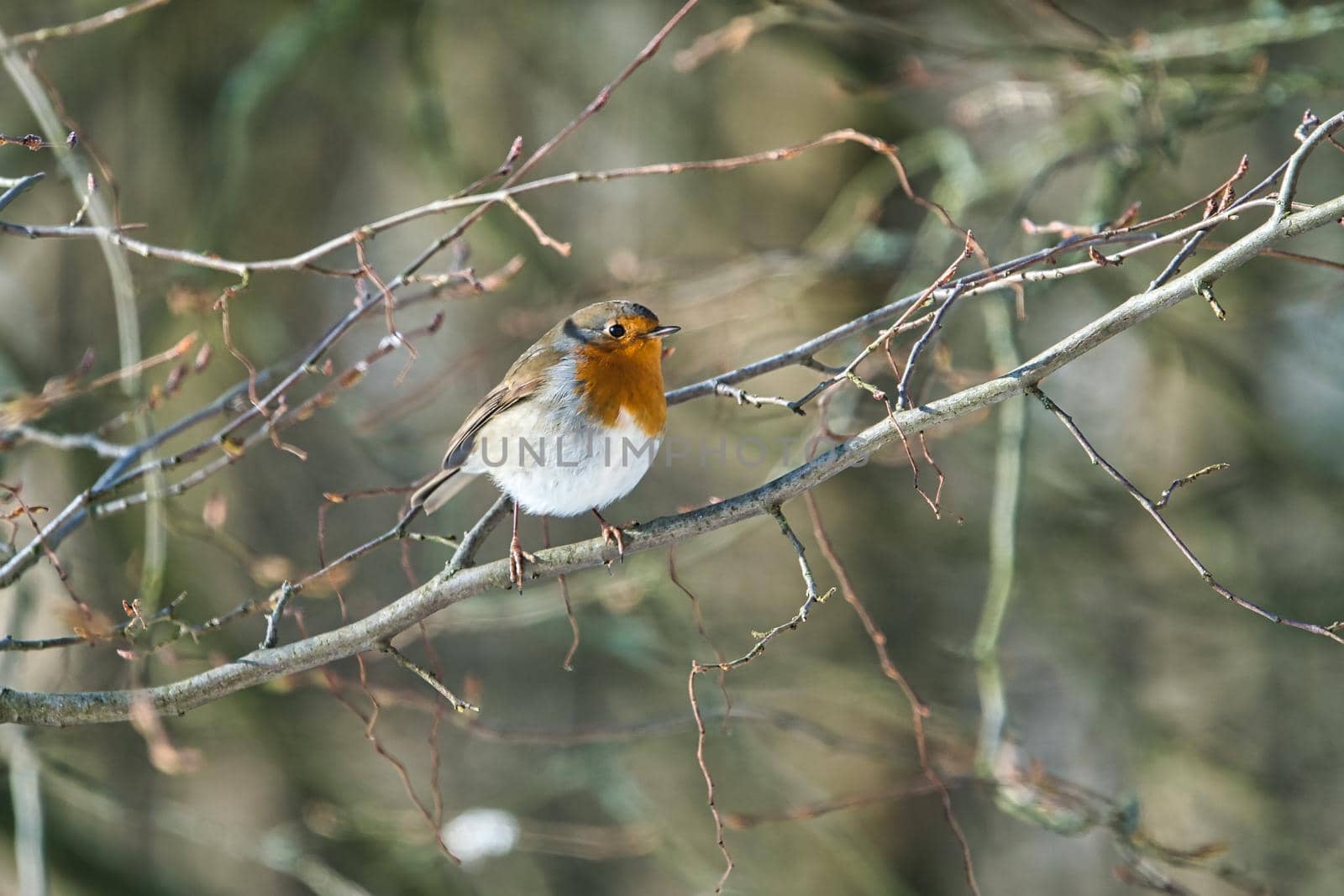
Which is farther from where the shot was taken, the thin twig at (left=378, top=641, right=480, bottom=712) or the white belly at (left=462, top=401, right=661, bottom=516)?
the white belly at (left=462, top=401, right=661, bottom=516)

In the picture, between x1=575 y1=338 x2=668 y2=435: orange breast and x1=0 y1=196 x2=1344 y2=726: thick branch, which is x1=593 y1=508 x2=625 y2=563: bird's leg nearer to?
x1=0 y1=196 x2=1344 y2=726: thick branch

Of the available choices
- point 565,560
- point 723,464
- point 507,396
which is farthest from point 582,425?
point 723,464

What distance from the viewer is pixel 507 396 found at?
3072mm

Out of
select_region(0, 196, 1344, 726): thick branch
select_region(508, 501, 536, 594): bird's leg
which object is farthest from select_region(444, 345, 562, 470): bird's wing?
select_region(0, 196, 1344, 726): thick branch

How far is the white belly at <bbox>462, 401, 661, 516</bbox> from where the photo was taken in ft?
9.09

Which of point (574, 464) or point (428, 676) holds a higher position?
point (574, 464)

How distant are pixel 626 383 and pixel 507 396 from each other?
429mm

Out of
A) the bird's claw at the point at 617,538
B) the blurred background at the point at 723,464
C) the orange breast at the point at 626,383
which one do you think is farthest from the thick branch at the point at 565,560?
the blurred background at the point at 723,464

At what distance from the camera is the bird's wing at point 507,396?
2990mm

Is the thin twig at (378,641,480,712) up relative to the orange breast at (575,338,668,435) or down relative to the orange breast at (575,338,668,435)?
down

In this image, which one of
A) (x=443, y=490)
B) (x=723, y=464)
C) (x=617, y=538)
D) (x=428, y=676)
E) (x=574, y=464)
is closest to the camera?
(x=428, y=676)

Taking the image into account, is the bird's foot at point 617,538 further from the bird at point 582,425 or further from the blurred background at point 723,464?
the blurred background at point 723,464

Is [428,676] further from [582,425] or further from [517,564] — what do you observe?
[582,425]

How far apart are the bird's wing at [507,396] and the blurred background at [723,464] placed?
2.46 feet
